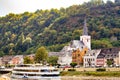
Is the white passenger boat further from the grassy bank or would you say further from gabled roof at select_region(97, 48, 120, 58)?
gabled roof at select_region(97, 48, 120, 58)

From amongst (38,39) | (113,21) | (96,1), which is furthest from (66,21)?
(96,1)

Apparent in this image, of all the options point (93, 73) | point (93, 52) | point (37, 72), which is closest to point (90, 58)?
point (93, 52)

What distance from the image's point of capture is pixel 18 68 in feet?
223

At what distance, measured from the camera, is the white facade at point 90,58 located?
341 ft

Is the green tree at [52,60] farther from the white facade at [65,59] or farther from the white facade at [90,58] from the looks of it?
the white facade at [90,58]

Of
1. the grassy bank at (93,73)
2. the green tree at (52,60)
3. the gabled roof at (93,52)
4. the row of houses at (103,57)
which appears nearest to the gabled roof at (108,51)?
the row of houses at (103,57)

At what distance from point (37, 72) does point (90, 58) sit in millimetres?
44752

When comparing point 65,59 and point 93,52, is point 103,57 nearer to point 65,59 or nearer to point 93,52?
point 93,52

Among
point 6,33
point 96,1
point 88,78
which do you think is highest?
point 96,1

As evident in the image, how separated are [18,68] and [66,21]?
9283 centimetres

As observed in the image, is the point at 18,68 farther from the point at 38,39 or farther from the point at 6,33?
the point at 6,33

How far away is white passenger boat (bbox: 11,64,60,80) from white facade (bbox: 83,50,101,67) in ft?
128

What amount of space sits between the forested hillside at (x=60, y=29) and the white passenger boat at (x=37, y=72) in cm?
5646

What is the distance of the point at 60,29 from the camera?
500ft
